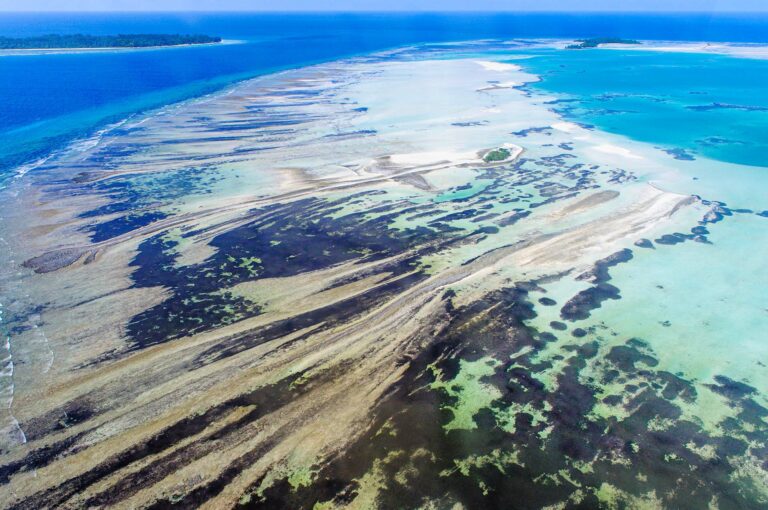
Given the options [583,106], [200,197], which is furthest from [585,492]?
[583,106]

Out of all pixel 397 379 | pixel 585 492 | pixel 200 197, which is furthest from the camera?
pixel 200 197

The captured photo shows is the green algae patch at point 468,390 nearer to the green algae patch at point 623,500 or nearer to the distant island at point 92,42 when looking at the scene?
the green algae patch at point 623,500

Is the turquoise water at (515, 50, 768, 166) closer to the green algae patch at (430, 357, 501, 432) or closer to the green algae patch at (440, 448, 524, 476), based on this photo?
the green algae patch at (430, 357, 501, 432)

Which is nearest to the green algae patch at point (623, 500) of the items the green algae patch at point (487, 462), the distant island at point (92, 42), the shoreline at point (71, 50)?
the green algae patch at point (487, 462)

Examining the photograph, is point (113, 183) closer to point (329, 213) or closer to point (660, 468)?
point (329, 213)

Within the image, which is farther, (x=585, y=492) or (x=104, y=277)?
(x=104, y=277)

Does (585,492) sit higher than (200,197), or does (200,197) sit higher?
(200,197)

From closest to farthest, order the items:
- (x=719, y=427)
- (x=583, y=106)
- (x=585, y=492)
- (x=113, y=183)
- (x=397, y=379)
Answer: (x=585, y=492)
(x=719, y=427)
(x=397, y=379)
(x=113, y=183)
(x=583, y=106)

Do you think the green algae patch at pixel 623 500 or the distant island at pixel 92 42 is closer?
the green algae patch at pixel 623 500

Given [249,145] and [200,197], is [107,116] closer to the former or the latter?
[249,145]
